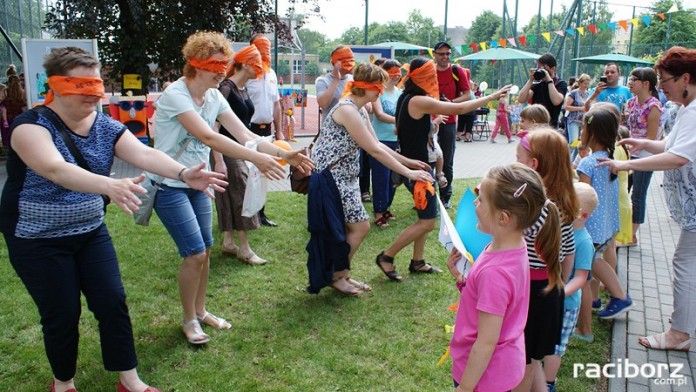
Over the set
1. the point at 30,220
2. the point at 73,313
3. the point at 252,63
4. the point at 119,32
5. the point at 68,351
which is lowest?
the point at 68,351

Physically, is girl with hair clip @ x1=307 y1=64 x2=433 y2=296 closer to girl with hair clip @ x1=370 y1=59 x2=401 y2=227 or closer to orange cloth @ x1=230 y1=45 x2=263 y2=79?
orange cloth @ x1=230 y1=45 x2=263 y2=79

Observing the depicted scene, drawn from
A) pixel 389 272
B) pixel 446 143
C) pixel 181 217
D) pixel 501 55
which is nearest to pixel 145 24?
pixel 446 143

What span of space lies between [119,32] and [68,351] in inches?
431

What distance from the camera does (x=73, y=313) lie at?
291 centimetres

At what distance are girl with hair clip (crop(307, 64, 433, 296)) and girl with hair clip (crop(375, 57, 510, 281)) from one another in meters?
0.29

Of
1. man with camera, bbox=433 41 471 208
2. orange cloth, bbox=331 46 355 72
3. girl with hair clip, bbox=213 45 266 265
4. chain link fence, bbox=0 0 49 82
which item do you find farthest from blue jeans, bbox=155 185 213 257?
chain link fence, bbox=0 0 49 82

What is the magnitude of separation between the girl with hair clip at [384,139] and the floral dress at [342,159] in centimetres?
216

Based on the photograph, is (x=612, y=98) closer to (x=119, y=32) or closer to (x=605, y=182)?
(x=605, y=182)

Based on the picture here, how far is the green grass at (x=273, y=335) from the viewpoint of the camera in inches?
136

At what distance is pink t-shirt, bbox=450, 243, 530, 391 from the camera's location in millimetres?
2102

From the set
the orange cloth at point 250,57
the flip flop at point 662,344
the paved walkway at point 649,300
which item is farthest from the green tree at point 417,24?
the flip flop at point 662,344

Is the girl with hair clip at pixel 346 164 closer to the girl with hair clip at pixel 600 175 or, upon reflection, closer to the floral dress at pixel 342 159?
the floral dress at pixel 342 159

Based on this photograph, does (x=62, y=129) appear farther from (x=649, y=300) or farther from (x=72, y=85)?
(x=649, y=300)

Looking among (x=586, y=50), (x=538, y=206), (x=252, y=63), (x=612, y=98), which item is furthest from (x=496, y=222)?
(x=586, y=50)
